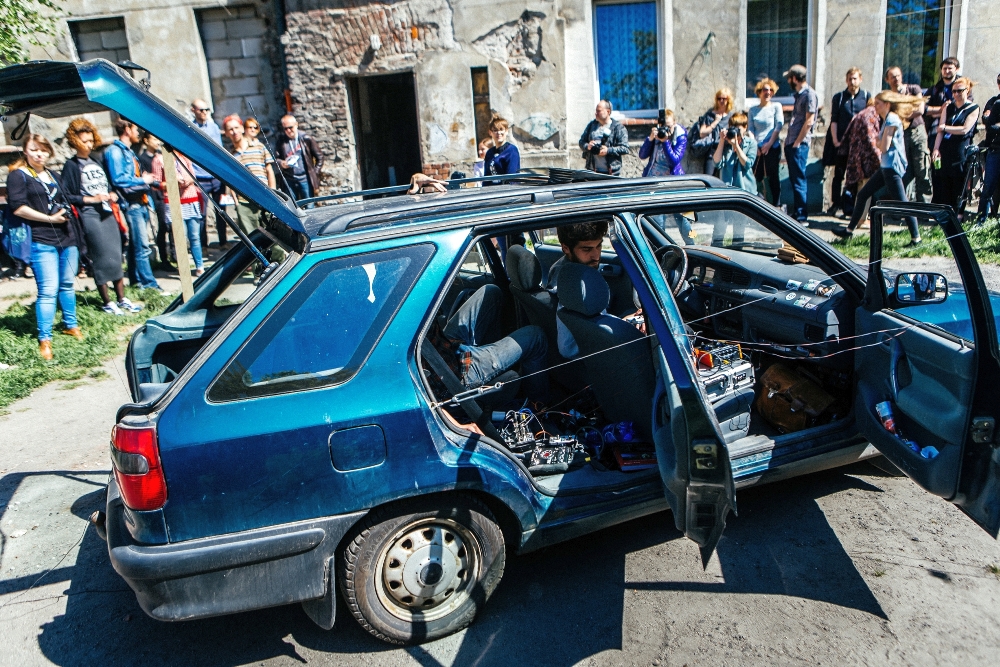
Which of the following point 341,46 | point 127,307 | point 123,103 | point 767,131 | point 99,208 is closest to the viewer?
point 123,103

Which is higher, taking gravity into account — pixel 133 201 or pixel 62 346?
pixel 133 201

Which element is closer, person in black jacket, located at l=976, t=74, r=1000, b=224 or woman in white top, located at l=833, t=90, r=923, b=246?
woman in white top, located at l=833, t=90, r=923, b=246

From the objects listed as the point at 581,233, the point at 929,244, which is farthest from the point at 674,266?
the point at 929,244

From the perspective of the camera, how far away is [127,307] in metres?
8.45

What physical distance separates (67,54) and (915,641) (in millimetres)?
14627

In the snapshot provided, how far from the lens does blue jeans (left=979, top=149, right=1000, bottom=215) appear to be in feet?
30.8

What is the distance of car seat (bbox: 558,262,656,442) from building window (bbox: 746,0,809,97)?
1024 cm

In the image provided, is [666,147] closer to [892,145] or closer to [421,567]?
[892,145]

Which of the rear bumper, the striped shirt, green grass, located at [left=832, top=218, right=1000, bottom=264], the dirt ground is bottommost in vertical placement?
the dirt ground

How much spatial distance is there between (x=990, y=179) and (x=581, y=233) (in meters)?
8.06

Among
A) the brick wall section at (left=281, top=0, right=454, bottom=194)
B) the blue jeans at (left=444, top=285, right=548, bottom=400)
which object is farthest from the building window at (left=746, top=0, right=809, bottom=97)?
the blue jeans at (left=444, top=285, right=548, bottom=400)

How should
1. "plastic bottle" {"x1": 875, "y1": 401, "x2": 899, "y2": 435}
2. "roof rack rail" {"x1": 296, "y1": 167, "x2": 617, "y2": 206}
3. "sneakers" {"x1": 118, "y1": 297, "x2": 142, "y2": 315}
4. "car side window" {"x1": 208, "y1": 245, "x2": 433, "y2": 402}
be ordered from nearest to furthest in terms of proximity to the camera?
"car side window" {"x1": 208, "y1": 245, "x2": 433, "y2": 402}
"plastic bottle" {"x1": 875, "y1": 401, "x2": 899, "y2": 435}
"roof rack rail" {"x1": 296, "y1": 167, "x2": 617, "y2": 206}
"sneakers" {"x1": 118, "y1": 297, "x2": 142, "y2": 315}

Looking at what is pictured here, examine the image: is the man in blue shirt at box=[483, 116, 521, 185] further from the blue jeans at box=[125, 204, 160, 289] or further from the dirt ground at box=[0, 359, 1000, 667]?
the dirt ground at box=[0, 359, 1000, 667]

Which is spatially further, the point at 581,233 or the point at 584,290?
the point at 581,233
